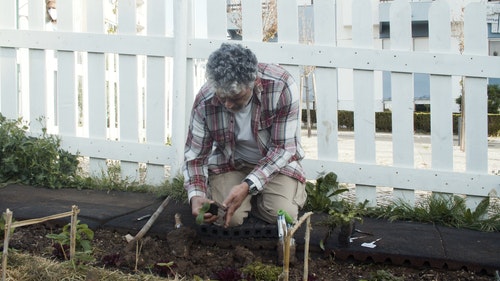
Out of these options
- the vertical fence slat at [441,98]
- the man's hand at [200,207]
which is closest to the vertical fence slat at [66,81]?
the man's hand at [200,207]

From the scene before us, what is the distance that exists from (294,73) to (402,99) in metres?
0.76

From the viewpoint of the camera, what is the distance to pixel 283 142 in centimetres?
292

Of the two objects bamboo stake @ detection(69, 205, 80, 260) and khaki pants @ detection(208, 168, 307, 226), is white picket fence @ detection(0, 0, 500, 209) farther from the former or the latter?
bamboo stake @ detection(69, 205, 80, 260)

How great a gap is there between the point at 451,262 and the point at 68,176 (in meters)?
2.87

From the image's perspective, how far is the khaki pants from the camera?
298 centimetres

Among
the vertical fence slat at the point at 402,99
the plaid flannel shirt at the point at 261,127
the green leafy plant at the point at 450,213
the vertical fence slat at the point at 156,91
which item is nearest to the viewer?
the plaid flannel shirt at the point at 261,127

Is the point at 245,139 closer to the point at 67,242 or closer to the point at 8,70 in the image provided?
the point at 67,242

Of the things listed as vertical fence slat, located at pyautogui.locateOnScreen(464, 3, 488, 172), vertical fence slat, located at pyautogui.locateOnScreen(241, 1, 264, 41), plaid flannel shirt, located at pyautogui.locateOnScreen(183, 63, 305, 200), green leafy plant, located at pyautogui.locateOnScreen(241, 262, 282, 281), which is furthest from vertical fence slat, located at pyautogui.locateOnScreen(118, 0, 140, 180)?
vertical fence slat, located at pyautogui.locateOnScreen(464, 3, 488, 172)

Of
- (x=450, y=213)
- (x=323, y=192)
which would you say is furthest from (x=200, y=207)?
(x=450, y=213)

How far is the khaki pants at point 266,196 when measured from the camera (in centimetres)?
298

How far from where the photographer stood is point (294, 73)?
3.82 m

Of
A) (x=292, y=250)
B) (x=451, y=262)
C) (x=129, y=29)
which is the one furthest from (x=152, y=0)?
(x=451, y=262)

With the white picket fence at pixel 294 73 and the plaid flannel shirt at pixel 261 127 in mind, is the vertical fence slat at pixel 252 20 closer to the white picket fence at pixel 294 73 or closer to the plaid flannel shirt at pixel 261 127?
the white picket fence at pixel 294 73

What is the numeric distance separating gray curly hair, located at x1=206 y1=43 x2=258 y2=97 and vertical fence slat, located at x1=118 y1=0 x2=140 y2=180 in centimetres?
174
